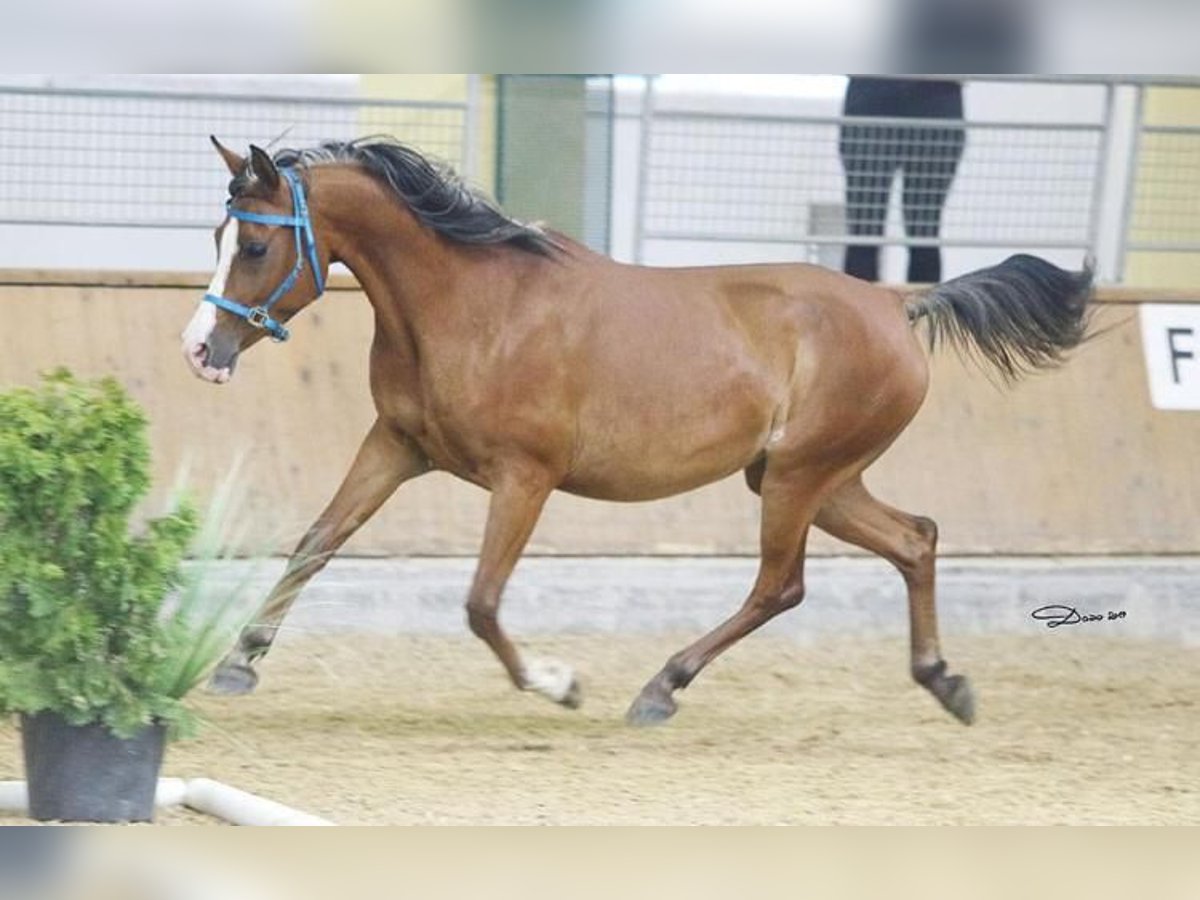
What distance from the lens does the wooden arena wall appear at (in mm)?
8359

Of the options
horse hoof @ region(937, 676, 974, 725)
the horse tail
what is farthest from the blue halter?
horse hoof @ region(937, 676, 974, 725)

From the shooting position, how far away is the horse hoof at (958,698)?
7.29 meters

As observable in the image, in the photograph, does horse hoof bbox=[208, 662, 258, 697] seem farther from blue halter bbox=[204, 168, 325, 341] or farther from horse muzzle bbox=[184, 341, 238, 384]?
blue halter bbox=[204, 168, 325, 341]

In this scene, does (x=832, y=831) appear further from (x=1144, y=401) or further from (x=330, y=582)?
(x=1144, y=401)

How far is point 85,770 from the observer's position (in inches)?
198

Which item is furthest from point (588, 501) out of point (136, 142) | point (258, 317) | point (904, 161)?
point (258, 317)

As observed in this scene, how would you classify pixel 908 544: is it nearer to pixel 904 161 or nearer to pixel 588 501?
pixel 588 501

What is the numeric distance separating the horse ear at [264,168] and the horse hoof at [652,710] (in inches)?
80.4

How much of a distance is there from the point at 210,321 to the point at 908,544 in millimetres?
2526

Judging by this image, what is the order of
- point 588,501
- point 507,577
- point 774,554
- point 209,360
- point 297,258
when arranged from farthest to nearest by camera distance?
point 588,501
point 774,554
point 507,577
point 297,258
point 209,360

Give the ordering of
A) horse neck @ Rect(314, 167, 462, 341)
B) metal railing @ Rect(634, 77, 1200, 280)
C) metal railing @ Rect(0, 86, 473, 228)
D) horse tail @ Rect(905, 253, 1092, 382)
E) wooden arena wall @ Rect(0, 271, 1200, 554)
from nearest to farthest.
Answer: horse neck @ Rect(314, 167, 462, 341), horse tail @ Rect(905, 253, 1092, 382), wooden arena wall @ Rect(0, 271, 1200, 554), metal railing @ Rect(0, 86, 473, 228), metal railing @ Rect(634, 77, 1200, 280)

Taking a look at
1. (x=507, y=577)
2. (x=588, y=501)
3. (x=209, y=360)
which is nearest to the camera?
(x=209, y=360)

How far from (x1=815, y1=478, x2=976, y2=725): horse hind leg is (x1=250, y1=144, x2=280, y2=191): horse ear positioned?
221 centimetres

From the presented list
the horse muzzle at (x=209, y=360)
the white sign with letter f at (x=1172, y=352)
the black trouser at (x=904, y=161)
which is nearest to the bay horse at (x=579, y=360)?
the horse muzzle at (x=209, y=360)
